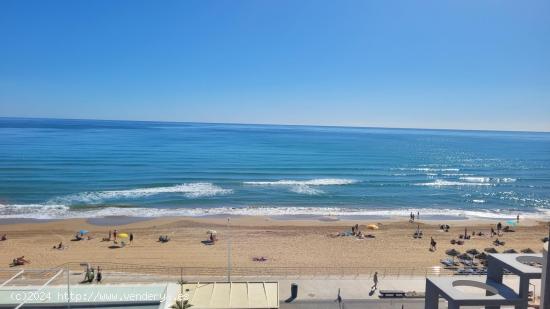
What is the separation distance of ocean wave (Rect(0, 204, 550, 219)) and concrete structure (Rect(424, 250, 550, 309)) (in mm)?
27123

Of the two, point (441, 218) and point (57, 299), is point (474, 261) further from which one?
point (57, 299)

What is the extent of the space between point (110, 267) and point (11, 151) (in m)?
68.5

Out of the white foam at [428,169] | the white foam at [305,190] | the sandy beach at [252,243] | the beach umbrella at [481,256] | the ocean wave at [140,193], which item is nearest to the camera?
the beach umbrella at [481,256]

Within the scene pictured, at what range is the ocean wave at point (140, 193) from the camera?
41.6 metres

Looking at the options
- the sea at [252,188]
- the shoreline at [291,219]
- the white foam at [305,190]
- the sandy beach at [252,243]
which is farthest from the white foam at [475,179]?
the white foam at [305,190]

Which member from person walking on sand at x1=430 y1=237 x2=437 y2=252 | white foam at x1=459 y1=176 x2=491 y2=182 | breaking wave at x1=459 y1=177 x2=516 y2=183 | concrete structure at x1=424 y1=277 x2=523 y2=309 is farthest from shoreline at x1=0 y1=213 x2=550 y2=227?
concrete structure at x1=424 y1=277 x2=523 y2=309

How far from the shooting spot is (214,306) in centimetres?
1302

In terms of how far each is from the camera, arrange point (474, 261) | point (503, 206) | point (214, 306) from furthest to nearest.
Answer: point (503, 206), point (474, 261), point (214, 306)

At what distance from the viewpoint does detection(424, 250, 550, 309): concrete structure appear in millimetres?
10742

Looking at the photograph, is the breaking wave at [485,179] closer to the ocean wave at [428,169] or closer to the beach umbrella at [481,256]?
the ocean wave at [428,169]

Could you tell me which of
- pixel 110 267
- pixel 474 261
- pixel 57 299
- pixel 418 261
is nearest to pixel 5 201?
pixel 110 267

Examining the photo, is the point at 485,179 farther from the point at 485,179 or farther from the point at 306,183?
the point at 306,183

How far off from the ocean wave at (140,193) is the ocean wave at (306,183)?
5.94 metres

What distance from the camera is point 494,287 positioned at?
11578 millimetres
